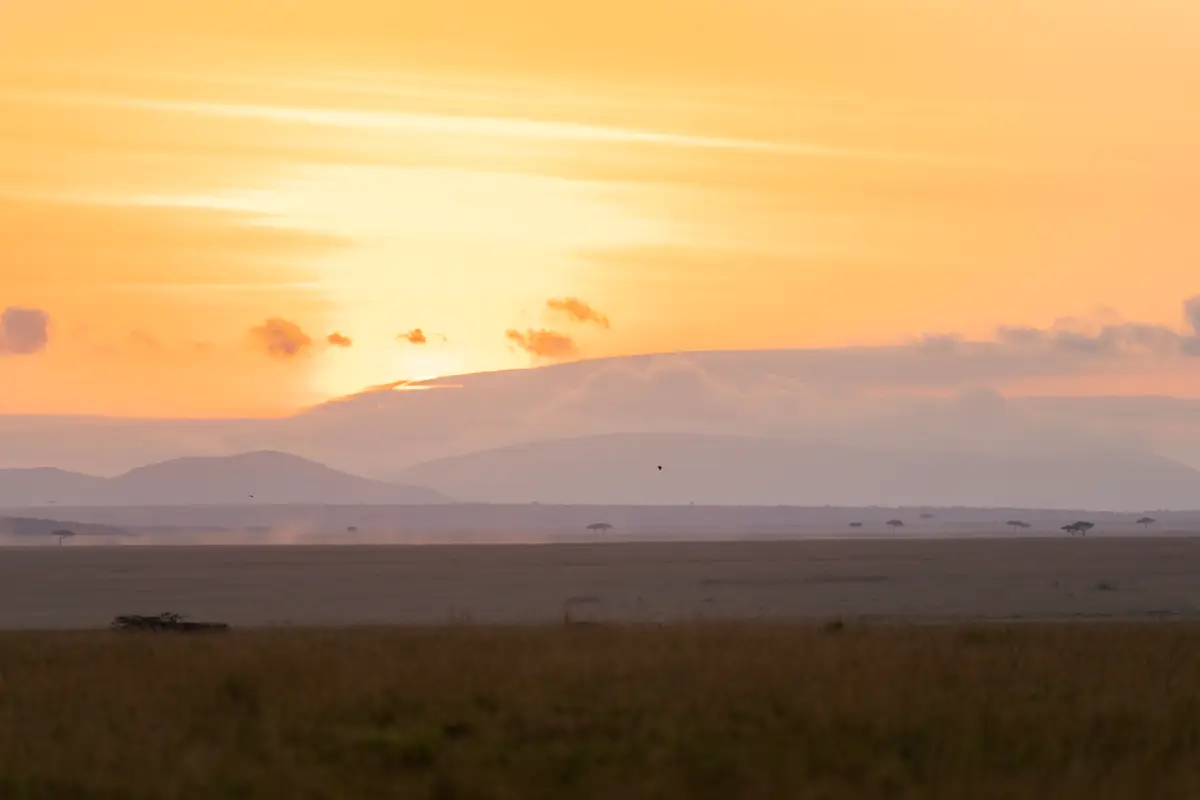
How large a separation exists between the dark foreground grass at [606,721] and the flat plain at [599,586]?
14541 millimetres

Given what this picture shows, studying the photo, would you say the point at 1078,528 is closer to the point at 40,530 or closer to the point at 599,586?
the point at 599,586

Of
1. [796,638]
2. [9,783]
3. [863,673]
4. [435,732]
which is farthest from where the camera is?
[796,638]

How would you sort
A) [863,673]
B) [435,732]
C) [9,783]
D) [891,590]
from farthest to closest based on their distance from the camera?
[891,590] < [863,673] < [435,732] < [9,783]

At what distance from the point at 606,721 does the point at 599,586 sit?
4309 cm

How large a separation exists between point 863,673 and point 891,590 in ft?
114

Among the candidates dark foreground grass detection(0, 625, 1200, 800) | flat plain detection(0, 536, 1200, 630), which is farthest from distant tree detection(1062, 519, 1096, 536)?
dark foreground grass detection(0, 625, 1200, 800)

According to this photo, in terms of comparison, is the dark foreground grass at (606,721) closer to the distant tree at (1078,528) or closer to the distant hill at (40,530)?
the distant tree at (1078,528)

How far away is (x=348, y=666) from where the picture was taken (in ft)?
68.2

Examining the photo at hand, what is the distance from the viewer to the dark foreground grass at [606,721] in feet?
46.4

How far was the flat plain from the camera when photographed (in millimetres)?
43281

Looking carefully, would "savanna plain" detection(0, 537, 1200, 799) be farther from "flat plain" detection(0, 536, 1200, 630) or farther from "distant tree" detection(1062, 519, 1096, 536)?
"distant tree" detection(1062, 519, 1096, 536)

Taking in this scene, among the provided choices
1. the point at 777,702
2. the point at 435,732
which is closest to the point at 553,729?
the point at 435,732

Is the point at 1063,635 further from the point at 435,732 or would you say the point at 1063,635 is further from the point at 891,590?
the point at 891,590

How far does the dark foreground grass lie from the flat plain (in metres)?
14.5
